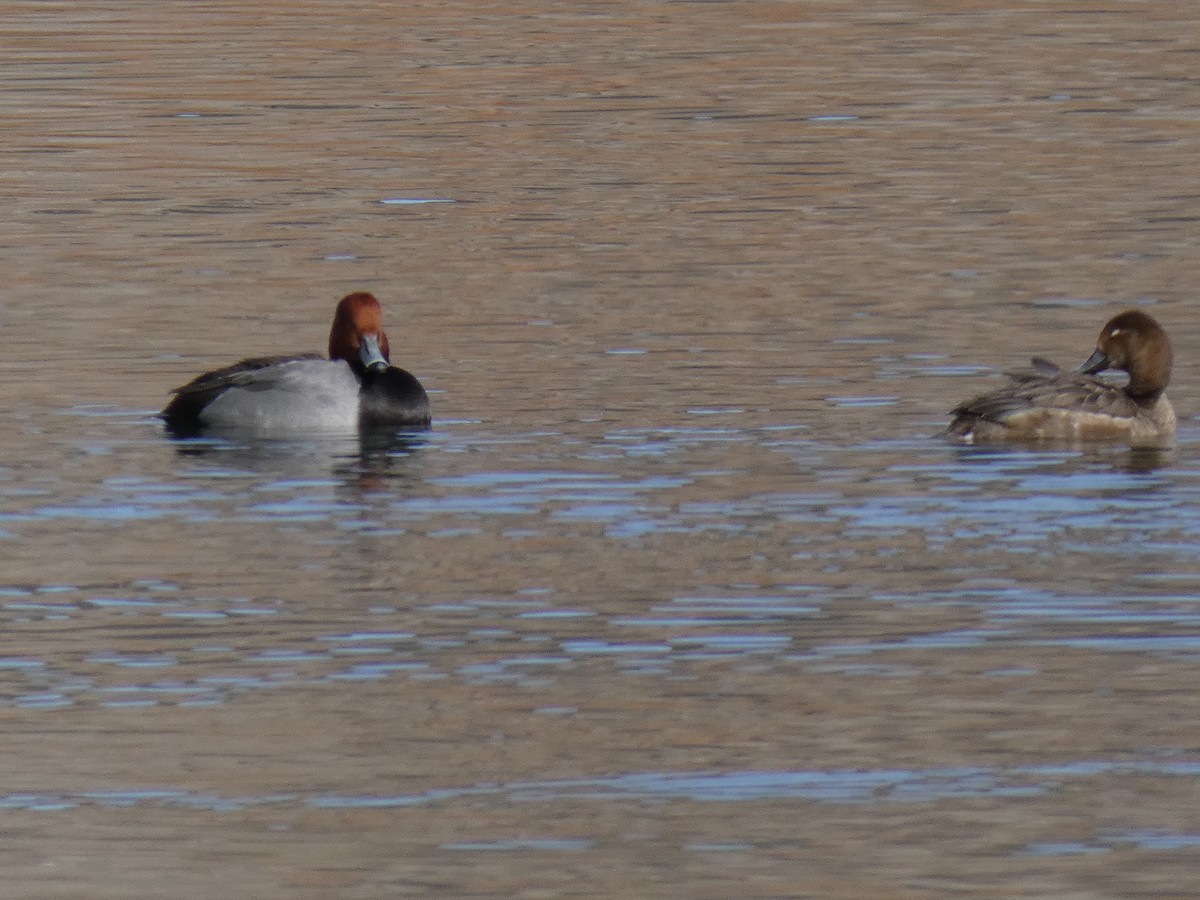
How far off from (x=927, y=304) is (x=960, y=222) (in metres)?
3.74

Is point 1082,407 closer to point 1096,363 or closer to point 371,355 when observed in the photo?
point 1096,363

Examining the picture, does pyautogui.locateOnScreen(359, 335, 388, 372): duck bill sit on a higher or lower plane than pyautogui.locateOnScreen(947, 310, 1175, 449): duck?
higher

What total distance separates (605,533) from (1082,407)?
10.6 ft

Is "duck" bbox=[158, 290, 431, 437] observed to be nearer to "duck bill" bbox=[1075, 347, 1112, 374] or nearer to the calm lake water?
the calm lake water

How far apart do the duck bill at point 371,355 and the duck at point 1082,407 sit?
3006 mm

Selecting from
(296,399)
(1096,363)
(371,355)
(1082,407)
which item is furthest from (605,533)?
(1096,363)

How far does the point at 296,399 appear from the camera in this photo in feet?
50.0

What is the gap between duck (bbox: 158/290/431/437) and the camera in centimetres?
1505

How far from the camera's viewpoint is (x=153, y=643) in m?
10.4

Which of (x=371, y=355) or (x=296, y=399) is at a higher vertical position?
(x=371, y=355)

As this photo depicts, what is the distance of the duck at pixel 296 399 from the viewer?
49.4 feet

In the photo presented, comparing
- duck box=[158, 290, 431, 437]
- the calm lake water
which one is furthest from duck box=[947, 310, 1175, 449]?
duck box=[158, 290, 431, 437]

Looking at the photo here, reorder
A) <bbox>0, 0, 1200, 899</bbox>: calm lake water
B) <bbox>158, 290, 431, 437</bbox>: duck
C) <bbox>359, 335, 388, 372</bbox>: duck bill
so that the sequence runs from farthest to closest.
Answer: <bbox>359, 335, 388, 372</bbox>: duck bill
<bbox>158, 290, 431, 437</bbox>: duck
<bbox>0, 0, 1200, 899</bbox>: calm lake water

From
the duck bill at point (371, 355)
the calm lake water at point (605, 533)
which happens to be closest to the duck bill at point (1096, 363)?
the calm lake water at point (605, 533)
